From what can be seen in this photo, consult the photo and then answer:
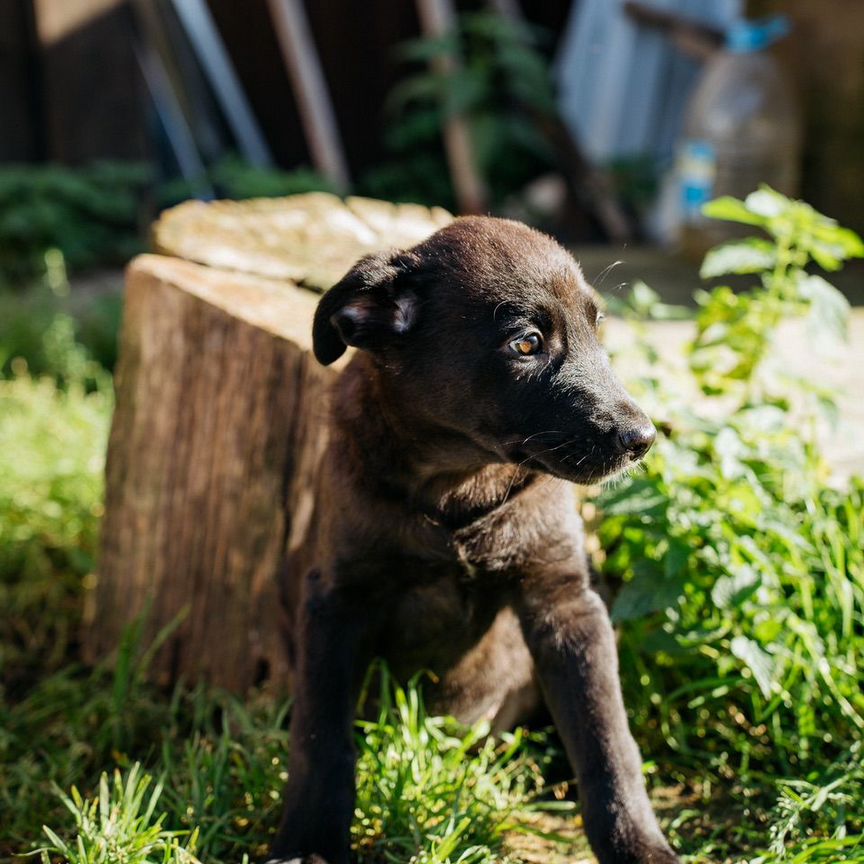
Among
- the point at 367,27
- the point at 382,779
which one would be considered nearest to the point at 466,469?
the point at 382,779

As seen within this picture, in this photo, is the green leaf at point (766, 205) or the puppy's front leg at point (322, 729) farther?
the green leaf at point (766, 205)

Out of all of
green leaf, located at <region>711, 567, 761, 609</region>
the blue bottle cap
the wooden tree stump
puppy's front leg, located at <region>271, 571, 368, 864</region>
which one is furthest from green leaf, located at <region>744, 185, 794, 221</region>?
the blue bottle cap

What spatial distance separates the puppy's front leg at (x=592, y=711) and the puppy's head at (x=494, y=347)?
1.08 ft

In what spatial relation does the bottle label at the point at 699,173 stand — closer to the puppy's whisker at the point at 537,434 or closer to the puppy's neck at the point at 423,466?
the puppy's neck at the point at 423,466

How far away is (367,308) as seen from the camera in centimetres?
234

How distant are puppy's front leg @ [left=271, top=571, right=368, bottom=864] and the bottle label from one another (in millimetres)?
4589

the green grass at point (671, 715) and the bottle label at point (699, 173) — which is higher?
the bottle label at point (699, 173)

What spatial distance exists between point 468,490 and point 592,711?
0.52m

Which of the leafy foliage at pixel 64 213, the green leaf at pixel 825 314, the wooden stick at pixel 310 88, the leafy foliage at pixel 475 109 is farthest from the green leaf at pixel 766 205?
the wooden stick at pixel 310 88

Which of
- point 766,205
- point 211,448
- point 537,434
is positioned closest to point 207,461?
point 211,448

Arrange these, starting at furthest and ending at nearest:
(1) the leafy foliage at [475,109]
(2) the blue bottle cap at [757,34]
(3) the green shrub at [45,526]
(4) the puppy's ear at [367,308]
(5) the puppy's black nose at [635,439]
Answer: (1) the leafy foliage at [475,109]
(2) the blue bottle cap at [757,34]
(3) the green shrub at [45,526]
(4) the puppy's ear at [367,308]
(5) the puppy's black nose at [635,439]

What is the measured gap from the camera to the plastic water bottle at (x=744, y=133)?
6.31 metres

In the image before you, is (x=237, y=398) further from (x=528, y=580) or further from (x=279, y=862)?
(x=279, y=862)

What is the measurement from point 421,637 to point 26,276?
5791 mm
